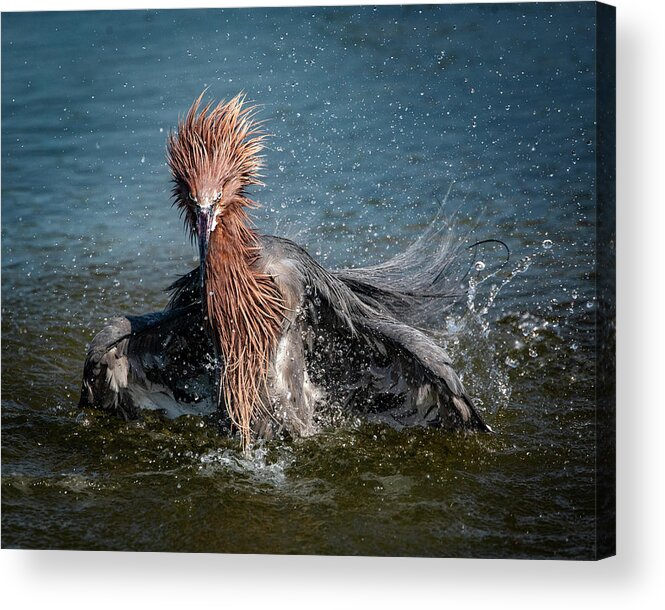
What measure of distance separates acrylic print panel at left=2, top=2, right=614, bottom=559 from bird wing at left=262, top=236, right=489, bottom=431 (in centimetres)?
1

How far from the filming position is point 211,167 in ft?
13.7

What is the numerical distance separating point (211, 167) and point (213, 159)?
4cm

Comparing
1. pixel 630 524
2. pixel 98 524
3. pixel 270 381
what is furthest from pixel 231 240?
pixel 630 524

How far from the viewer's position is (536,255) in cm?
438

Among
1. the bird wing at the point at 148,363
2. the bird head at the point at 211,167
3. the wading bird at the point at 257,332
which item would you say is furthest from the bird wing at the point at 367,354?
the bird wing at the point at 148,363

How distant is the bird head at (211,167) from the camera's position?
415 centimetres

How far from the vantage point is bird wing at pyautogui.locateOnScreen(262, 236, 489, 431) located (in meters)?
4.36

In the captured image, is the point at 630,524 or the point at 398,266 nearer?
the point at 630,524

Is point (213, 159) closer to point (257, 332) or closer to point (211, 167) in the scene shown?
point (211, 167)

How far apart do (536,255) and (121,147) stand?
5.79 feet

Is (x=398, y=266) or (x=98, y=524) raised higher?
(x=398, y=266)

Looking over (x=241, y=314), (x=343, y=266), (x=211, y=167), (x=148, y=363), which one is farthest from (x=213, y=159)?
(x=148, y=363)

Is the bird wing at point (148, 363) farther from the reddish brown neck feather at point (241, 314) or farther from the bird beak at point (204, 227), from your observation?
the bird beak at point (204, 227)

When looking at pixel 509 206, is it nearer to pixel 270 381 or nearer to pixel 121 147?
pixel 270 381
